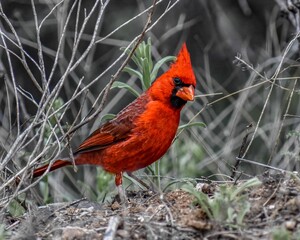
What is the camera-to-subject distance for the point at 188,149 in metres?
5.87

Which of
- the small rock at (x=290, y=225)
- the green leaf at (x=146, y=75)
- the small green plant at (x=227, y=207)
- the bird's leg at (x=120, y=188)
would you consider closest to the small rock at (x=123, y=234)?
the small green plant at (x=227, y=207)

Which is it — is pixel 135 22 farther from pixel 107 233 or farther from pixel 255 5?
pixel 107 233

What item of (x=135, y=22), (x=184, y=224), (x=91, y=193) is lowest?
(x=91, y=193)

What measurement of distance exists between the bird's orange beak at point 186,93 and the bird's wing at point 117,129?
0.27 m

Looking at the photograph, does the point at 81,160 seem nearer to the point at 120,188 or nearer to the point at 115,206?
the point at 120,188

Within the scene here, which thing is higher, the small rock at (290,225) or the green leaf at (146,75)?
the green leaf at (146,75)

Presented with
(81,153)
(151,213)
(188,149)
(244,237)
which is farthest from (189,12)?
(244,237)

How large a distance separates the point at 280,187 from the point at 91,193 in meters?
2.19

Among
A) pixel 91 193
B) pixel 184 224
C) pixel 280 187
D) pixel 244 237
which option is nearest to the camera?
pixel 244 237

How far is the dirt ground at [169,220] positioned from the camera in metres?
3.51

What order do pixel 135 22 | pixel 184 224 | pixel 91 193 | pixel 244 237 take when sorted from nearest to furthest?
pixel 244 237
pixel 184 224
pixel 91 193
pixel 135 22

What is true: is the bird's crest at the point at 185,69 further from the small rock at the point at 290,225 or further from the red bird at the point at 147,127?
the small rock at the point at 290,225

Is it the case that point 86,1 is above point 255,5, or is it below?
above

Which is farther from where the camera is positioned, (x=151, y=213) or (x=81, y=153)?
(x=81, y=153)
